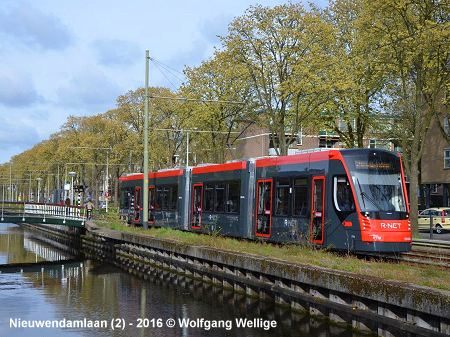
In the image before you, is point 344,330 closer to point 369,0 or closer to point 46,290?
point 46,290

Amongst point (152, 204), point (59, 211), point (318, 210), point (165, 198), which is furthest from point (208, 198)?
point (59, 211)

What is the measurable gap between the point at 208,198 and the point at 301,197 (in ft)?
27.3

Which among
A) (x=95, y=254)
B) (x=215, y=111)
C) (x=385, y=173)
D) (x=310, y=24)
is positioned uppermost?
(x=310, y=24)

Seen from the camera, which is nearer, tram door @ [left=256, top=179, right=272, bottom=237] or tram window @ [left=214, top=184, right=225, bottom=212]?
tram door @ [left=256, top=179, right=272, bottom=237]

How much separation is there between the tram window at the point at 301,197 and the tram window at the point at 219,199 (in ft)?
20.2

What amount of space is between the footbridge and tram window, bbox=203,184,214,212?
55.3ft

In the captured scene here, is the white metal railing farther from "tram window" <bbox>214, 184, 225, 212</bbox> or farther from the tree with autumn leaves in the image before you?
"tram window" <bbox>214, 184, 225, 212</bbox>

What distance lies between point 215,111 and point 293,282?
93.4ft

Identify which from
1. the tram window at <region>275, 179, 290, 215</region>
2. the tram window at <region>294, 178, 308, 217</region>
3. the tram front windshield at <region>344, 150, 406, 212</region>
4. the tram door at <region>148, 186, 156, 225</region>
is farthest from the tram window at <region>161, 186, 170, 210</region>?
the tram front windshield at <region>344, 150, 406, 212</region>

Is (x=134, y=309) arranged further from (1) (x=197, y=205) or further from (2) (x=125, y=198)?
(2) (x=125, y=198)

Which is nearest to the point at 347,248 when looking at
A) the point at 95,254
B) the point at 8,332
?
the point at 8,332

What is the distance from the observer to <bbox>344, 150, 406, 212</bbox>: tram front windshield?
17.9m

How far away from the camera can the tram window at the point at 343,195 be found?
18.0 metres

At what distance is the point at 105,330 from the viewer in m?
13.4
